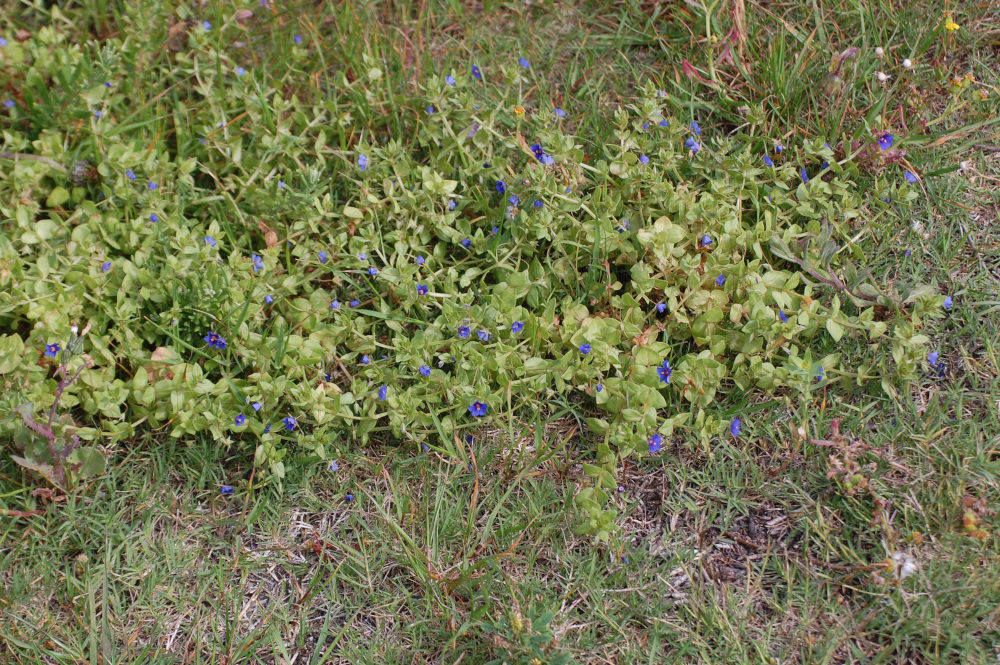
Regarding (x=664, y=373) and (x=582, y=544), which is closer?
(x=582, y=544)

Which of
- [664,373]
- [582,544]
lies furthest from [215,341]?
[664,373]

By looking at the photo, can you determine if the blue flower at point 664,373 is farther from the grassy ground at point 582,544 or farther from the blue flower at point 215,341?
the blue flower at point 215,341

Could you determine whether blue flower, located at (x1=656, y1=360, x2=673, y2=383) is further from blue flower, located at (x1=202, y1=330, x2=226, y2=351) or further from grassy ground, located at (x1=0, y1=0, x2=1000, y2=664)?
blue flower, located at (x1=202, y1=330, x2=226, y2=351)

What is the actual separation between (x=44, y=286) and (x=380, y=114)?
1384 millimetres

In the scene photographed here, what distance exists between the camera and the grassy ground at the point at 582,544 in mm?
2336

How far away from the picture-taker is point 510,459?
2.63 metres

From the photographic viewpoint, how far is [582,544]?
2.53 meters

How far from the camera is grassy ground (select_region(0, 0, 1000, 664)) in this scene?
2336mm

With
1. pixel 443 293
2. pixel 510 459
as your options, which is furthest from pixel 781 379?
pixel 443 293

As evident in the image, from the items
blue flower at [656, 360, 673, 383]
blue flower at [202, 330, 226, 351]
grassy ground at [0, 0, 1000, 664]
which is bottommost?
grassy ground at [0, 0, 1000, 664]

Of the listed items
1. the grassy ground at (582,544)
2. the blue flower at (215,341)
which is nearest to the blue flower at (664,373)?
the grassy ground at (582,544)

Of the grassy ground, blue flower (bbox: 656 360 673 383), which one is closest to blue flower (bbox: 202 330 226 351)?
the grassy ground

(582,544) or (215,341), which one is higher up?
(215,341)

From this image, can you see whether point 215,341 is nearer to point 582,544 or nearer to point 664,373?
point 582,544
